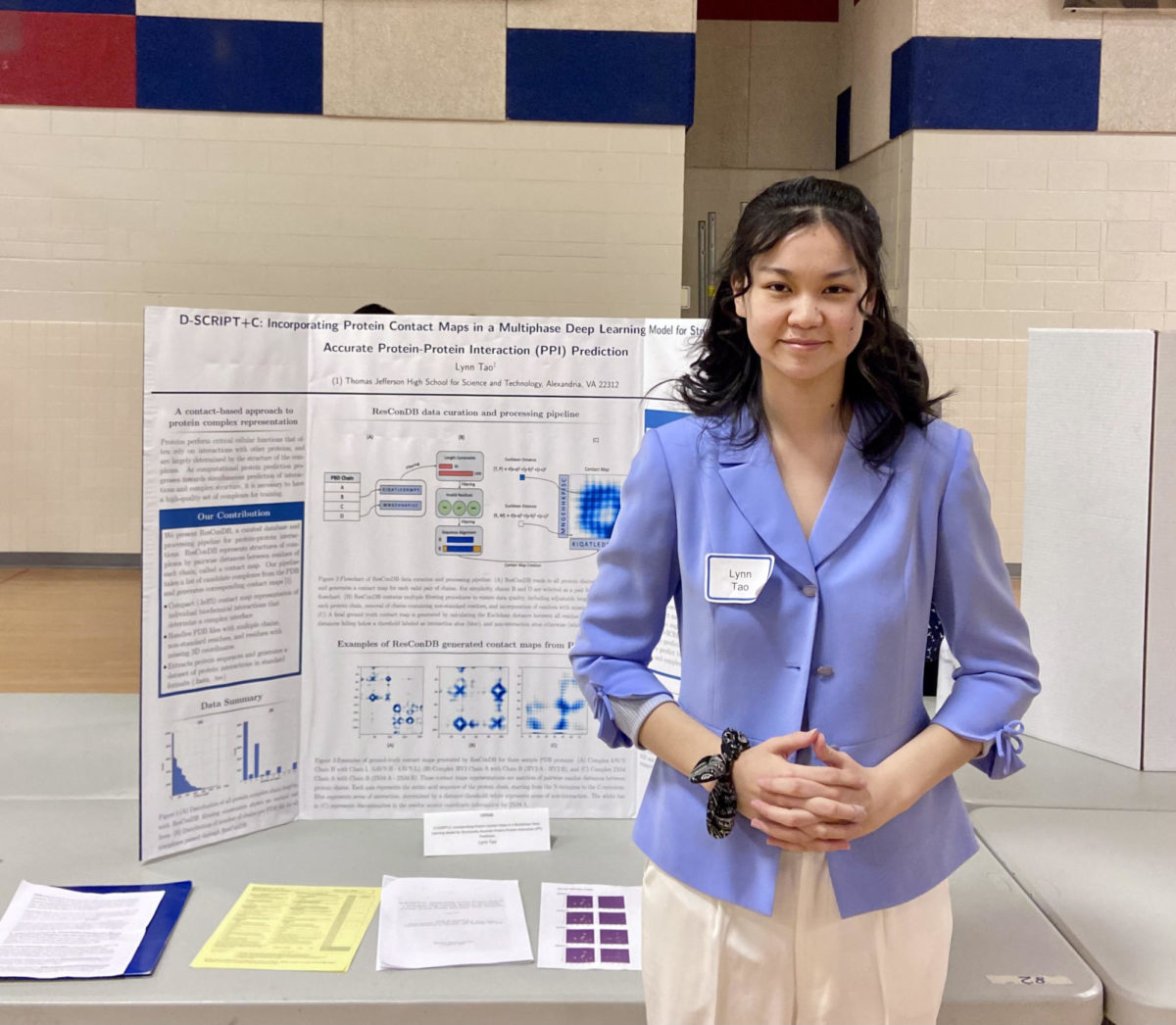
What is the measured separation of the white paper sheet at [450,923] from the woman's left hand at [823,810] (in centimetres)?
68

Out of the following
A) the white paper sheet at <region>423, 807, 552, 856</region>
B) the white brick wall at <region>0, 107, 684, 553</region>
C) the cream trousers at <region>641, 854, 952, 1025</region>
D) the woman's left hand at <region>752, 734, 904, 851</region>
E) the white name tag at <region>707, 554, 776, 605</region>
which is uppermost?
the white brick wall at <region>0, 107, 684, 553</region>

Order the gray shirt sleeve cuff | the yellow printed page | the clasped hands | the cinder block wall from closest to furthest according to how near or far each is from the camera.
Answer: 1. the clasped hands
2. the gray shirt sleeve cuff
3. the yellow printed page
4. the cinder block wall

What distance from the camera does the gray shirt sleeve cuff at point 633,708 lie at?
1.17 meters

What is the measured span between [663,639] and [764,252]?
106cm

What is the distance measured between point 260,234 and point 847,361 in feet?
16.4

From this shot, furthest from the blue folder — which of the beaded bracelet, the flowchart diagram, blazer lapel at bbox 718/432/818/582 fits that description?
blazer lapel at bbox 718/432/818/582

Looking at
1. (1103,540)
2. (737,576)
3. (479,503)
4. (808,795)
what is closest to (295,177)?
(479,503)

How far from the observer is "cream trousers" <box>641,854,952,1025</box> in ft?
3.64

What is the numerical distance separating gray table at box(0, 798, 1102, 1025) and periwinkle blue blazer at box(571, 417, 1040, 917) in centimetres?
43

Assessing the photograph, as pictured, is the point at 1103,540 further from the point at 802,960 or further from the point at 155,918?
the point at 155,918

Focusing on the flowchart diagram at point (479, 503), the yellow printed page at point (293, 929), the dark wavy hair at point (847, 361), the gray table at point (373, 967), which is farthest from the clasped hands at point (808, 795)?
the flowchart diagram at point (479, 503)

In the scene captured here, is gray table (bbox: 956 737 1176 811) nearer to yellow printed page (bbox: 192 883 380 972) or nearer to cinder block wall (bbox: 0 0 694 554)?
yellow printed page (bbox: 192 883 380 972)

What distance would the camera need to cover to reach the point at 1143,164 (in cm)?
572

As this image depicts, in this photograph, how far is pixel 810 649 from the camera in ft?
3.64
